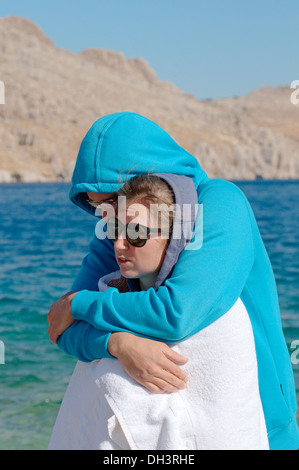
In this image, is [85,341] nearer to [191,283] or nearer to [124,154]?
[191,283]

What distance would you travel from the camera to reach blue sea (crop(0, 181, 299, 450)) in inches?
238

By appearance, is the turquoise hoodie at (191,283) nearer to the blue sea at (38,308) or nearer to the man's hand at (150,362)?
the man's hand at (150,362)

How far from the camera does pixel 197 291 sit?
4.71 ft

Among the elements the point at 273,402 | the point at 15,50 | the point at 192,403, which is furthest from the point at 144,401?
the point at 15,50

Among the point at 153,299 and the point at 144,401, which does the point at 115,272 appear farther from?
the point at 144,401

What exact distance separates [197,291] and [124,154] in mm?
399

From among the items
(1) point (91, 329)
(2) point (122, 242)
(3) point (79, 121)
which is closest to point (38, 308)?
(1) point (91, 329)

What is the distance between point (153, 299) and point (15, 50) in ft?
387

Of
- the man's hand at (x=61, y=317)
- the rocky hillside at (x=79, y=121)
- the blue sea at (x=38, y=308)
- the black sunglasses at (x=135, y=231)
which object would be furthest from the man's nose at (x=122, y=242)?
the rocky hillside at (x=79, y=121)

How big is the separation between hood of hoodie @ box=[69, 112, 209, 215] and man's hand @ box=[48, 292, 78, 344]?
0.30 metres

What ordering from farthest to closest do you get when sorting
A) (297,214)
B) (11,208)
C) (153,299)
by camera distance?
(11,208), (297,214), (153,299)

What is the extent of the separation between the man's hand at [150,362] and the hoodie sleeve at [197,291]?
0.03m

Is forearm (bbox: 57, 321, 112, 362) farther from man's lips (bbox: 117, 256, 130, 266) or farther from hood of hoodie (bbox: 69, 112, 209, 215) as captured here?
hood of hoodie (bbox: 69, 112, 209, 215)

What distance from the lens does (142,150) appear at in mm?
1595
